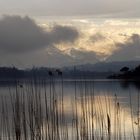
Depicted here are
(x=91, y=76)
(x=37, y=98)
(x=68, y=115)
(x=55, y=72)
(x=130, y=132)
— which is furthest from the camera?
(x=68, y=115)

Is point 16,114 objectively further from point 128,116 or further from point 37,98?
point 128,116

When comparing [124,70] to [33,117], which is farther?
[124,70]

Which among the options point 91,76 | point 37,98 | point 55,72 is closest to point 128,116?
point 91,76

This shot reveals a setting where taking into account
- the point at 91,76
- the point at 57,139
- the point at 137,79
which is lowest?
the point at 57,139

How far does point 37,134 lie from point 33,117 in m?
0.56

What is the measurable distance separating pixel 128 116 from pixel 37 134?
14672 millimetres

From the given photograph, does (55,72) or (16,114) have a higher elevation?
(55,72)

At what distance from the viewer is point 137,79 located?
98.4 m

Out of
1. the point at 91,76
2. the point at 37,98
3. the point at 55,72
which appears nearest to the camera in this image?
the point at 55,72

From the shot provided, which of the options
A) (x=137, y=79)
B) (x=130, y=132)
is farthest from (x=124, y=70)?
(x=130, y=132)

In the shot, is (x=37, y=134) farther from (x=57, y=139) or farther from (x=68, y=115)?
(x=68, y=115)

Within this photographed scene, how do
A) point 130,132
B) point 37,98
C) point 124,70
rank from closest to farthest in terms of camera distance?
point 37,98 < point 130,132 < point 124,70

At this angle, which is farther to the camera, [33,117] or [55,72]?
[33,117]

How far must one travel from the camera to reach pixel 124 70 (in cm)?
11544
